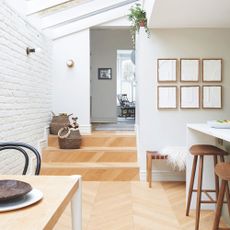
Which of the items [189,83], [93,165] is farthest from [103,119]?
[189,83]

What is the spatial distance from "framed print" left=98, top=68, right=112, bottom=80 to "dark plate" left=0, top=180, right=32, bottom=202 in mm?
7196

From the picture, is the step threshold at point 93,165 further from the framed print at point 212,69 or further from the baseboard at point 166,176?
the framed print at point 212,69

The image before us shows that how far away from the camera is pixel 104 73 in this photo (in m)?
8.26

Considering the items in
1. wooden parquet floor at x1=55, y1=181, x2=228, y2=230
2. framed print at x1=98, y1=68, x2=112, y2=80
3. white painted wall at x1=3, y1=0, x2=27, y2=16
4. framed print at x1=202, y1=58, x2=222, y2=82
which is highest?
white painted wall at x1=3, y1=0, x2=27, y2=16

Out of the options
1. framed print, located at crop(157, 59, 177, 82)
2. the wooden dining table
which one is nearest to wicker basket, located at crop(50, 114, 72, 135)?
framed print, located at crop(157, 59, 177, 82)

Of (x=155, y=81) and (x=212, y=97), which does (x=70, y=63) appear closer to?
(x=155, y=81)

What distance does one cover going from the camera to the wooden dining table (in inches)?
34.8

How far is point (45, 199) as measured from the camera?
109 centimetres

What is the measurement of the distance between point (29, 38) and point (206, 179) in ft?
10.0

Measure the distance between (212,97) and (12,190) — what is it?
394 cm

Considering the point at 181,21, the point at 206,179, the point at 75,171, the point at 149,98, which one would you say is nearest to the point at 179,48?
the point at 181,21

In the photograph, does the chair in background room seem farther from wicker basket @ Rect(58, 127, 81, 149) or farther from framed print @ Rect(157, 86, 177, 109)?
framed print @ Rect(157, 86, 177, 109)

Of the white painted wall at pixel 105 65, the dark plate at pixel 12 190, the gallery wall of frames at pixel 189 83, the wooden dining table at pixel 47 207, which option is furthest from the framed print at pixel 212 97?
the white painted wall at pixel 105 65

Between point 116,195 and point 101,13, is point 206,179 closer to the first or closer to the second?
point 116,195
